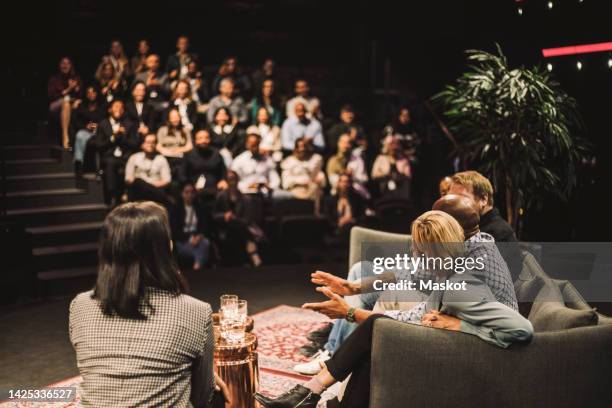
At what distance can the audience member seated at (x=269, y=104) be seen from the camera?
27.2 feet

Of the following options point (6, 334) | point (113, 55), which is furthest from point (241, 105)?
point (6, 334)

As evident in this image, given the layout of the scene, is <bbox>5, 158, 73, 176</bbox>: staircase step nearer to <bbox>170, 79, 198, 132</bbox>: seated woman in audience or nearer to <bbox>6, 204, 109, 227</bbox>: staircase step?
<bbox>6, 204, 109, 227</bbox>: staircase step

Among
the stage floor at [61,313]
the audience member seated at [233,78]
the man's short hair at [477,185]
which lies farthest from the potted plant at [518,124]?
the audience member seated at [233,78]

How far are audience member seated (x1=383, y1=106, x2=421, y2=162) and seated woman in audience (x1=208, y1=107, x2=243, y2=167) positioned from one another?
7.13 ft

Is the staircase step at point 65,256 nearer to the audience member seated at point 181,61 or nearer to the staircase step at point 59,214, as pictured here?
the staircase step at point 59,214

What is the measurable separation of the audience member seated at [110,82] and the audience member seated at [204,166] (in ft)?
4.82

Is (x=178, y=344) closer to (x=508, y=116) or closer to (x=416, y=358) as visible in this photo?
(x=416, y=358)

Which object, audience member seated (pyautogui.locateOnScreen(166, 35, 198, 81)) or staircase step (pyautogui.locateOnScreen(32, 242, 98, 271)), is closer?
staircase step (pyautogui.locateOnScreen(32, 242, 98, 271))

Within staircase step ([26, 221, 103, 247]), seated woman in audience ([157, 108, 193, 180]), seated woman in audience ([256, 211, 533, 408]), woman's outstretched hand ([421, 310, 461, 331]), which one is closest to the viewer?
seated woman in audience ([256, 211, 533, 408])

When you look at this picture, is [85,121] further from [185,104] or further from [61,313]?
[61,313]

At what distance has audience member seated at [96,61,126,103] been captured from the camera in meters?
7.82

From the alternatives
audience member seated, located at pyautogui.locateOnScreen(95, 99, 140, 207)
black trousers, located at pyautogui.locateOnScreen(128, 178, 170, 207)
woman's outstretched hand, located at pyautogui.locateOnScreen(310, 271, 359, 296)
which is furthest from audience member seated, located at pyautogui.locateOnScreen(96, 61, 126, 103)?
woman's outstretched hand, located at pyautogui.locateOnScreen(310, 271, 359, 296)

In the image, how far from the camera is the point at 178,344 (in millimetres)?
1927

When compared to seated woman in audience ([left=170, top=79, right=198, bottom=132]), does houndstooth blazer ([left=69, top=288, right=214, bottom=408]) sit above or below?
below
